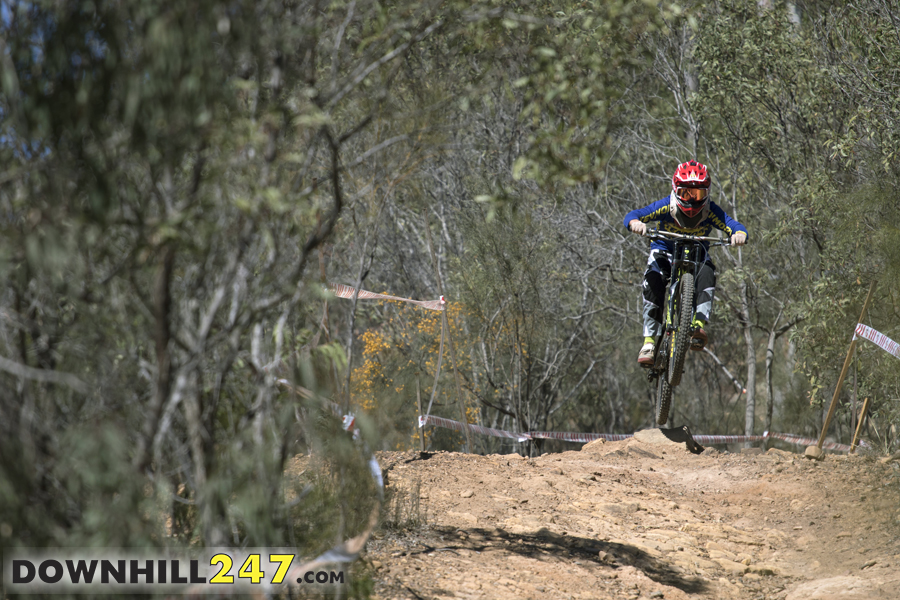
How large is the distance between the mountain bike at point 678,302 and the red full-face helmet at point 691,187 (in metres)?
0.29

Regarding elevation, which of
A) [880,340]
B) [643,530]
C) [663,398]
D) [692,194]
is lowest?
[643,530]

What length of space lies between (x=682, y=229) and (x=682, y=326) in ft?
3.01

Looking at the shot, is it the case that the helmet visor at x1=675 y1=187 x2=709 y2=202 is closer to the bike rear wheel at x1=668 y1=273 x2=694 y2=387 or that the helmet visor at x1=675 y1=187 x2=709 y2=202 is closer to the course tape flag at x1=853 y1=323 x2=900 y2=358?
the bike rear wheel at x1=668 y1=273 x2=694 y2=387

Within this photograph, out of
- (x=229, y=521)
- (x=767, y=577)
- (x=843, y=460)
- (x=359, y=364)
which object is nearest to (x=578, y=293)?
(x=359, y=364)

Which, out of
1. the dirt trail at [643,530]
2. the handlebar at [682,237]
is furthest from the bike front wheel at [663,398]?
the handlebar at [682,237]

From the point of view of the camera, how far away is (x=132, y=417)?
299 centimetres

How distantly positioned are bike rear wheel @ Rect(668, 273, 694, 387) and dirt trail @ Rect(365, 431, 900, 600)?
3.47 feet

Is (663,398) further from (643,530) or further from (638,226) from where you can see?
(643,530)

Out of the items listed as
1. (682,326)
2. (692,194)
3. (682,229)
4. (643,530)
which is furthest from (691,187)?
(643,530)

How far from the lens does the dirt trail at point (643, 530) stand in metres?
4.76

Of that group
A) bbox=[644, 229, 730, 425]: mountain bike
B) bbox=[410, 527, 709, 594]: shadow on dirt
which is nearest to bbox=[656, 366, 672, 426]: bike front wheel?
bbox=[644, 229, 730, 425]: mountain bike

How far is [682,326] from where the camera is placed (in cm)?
714

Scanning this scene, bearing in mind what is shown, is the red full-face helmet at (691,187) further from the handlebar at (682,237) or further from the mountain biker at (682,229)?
the handlebar at (682,237)

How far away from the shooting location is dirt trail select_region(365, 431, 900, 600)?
Result: 15.6 ft
